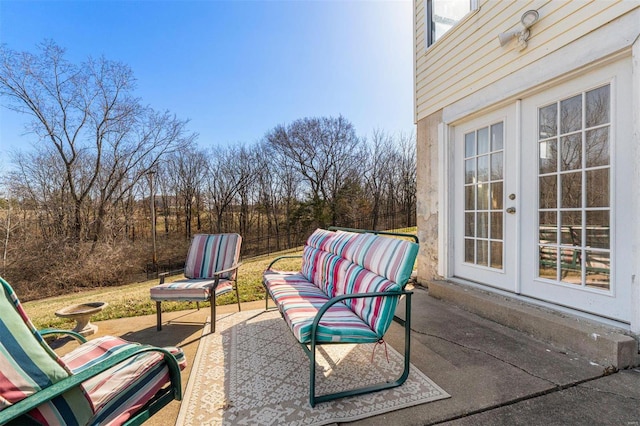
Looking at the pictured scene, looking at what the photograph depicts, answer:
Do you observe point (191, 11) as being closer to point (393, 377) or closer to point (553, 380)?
point (393, 377)

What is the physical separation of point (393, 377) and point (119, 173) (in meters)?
12.9

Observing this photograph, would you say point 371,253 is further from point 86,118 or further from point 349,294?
point 86,118

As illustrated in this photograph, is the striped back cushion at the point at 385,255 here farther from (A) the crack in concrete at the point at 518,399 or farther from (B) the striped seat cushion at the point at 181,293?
(B) the striped seat cushion at the point at 181,293

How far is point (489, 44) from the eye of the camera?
3.29 meters

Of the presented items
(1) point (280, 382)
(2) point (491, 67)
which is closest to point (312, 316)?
(1) point (280, 382)

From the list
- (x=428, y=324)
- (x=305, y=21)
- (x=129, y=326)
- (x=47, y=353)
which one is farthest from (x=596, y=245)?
(x=305, y=21)

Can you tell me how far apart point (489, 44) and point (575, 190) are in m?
1.86

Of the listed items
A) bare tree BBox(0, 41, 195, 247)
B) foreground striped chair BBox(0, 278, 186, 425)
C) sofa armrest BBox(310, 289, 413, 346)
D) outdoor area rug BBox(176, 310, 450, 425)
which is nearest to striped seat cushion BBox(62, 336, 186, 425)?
foreground striped chair BBox(0, 278, 186, 425)

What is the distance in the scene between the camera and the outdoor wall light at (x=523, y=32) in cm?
278

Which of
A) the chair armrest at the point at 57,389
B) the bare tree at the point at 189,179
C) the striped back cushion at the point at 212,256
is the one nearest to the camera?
the chair armrest at the point at 57,389

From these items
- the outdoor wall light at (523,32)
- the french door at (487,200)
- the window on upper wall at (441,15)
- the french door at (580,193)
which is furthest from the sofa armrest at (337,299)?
the window on upper wall at (441,15)

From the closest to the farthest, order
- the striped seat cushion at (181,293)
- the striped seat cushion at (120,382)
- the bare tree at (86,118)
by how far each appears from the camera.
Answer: the striped seat cushion at (120,382) → the striped seat cushion at (181,293) → the bare tree at (86,118)

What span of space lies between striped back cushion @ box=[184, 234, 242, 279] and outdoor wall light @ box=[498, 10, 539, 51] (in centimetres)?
362

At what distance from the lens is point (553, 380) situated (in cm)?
193
